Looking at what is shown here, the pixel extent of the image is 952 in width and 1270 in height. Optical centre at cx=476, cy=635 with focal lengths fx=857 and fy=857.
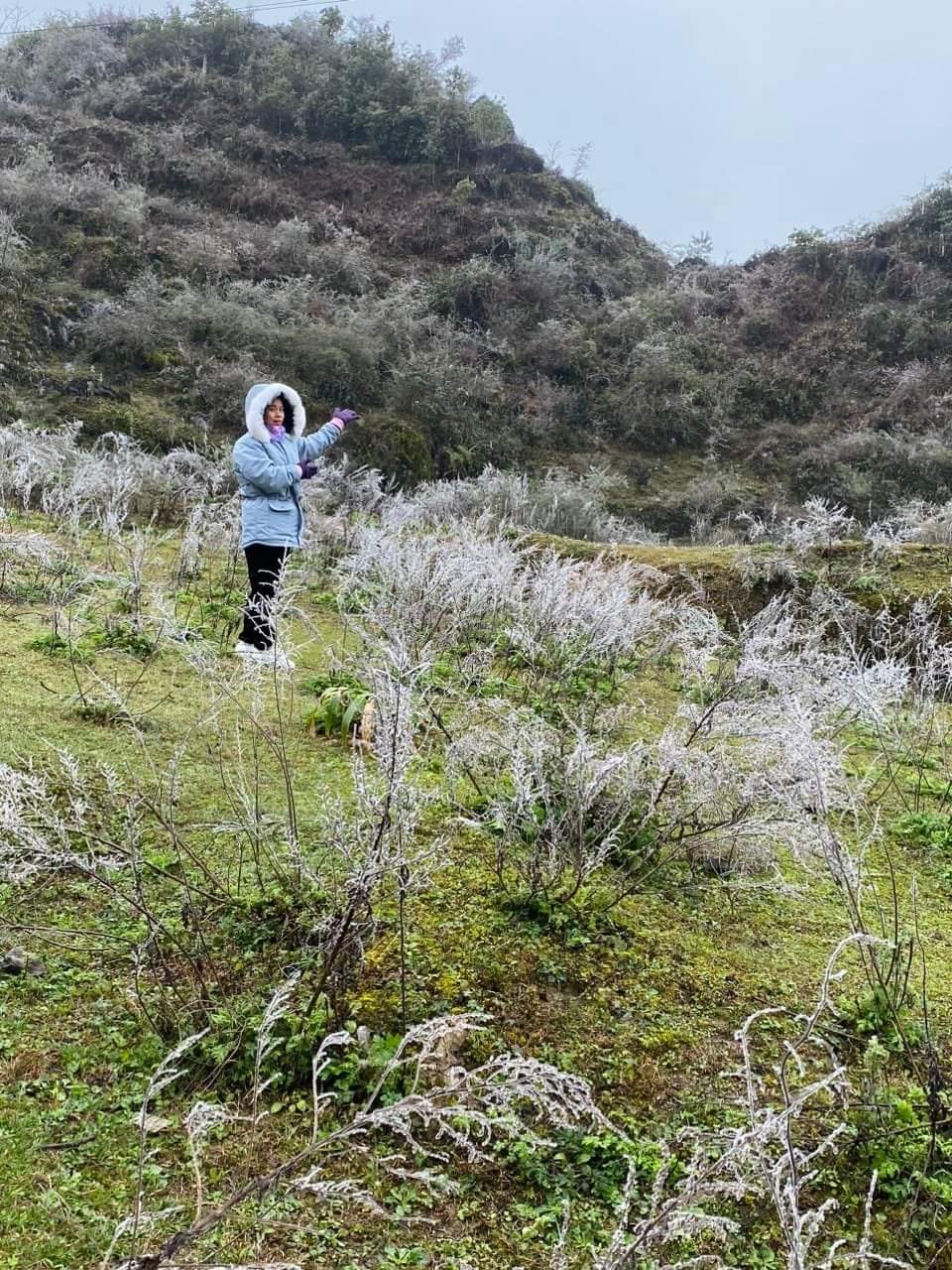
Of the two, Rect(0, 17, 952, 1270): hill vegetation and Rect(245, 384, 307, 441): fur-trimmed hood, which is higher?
Rect(245, 384, 307, 441): fur-trimmed hood

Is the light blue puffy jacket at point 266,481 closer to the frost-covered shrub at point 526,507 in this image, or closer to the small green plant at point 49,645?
the small green plant at point 49,645

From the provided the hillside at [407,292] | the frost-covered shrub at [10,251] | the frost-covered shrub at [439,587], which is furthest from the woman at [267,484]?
the frost-covered shrub at [10,251]

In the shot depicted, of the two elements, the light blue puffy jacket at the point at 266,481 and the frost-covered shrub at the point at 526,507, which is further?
the frost-covered shrub at the point at 526,507

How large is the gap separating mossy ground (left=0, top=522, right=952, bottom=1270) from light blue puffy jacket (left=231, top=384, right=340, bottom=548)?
81.2 inches

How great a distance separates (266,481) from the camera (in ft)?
16.3

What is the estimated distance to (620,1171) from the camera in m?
1.63

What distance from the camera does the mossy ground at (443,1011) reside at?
4.81 feet

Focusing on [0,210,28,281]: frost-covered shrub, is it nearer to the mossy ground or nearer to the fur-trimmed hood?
the fur-trimmed hood

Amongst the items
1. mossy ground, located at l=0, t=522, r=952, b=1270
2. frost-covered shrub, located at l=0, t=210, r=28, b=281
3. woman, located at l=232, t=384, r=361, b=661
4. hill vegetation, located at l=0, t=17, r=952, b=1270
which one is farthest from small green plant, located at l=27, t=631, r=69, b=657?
frost-covered shrub, located at l=0, t=210, r=28, b=281

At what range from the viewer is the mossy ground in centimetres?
147

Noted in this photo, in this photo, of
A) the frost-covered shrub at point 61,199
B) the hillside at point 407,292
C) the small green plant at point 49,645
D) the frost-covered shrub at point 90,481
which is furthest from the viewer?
the frost-covered shrub at point 61,199

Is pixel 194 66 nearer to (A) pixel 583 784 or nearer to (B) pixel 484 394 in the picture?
(B) pixel 484 394

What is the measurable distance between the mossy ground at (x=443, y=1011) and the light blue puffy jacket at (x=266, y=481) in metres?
2.06

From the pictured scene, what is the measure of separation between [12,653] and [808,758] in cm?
394
